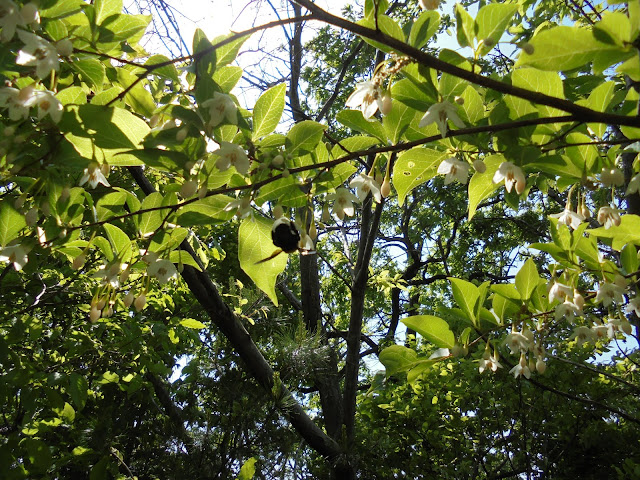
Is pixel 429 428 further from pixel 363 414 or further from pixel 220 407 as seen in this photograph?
pixel 220 407

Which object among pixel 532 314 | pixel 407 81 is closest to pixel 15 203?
pixel 407 81

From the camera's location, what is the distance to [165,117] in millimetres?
1117

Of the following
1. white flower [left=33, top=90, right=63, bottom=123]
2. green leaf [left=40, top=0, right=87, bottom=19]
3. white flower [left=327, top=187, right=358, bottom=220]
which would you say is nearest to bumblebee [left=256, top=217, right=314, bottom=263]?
white flower [left=327, top=187, right=358, bottom=220]

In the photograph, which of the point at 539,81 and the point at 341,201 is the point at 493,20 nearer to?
the point at 539,81

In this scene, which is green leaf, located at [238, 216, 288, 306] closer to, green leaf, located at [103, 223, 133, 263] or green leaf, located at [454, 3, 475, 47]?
green leaf, located at [103, 223, 133, 263]

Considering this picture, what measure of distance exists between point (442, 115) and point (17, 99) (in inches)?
32.4

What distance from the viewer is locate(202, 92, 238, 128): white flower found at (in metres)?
0.94

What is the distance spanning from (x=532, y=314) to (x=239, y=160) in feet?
3.83

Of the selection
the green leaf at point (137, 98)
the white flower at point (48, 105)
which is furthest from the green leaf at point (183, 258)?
the white flower at point (48, 105)

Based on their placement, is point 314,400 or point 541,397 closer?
point 541,397

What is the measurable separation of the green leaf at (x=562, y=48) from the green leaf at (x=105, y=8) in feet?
2.62

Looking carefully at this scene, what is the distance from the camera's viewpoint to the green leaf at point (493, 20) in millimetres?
985

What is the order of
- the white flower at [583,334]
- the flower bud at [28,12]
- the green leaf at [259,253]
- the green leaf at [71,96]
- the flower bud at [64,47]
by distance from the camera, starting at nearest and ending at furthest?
1. the flower bud at [28,12]
2. the flower bud at [64,47]
3. the green leaf at [71,96]
4. the green leaf at [259,253]
5. the white flower at [583,334]

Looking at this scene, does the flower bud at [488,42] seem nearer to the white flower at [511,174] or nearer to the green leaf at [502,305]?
the white flower at [511,174]
